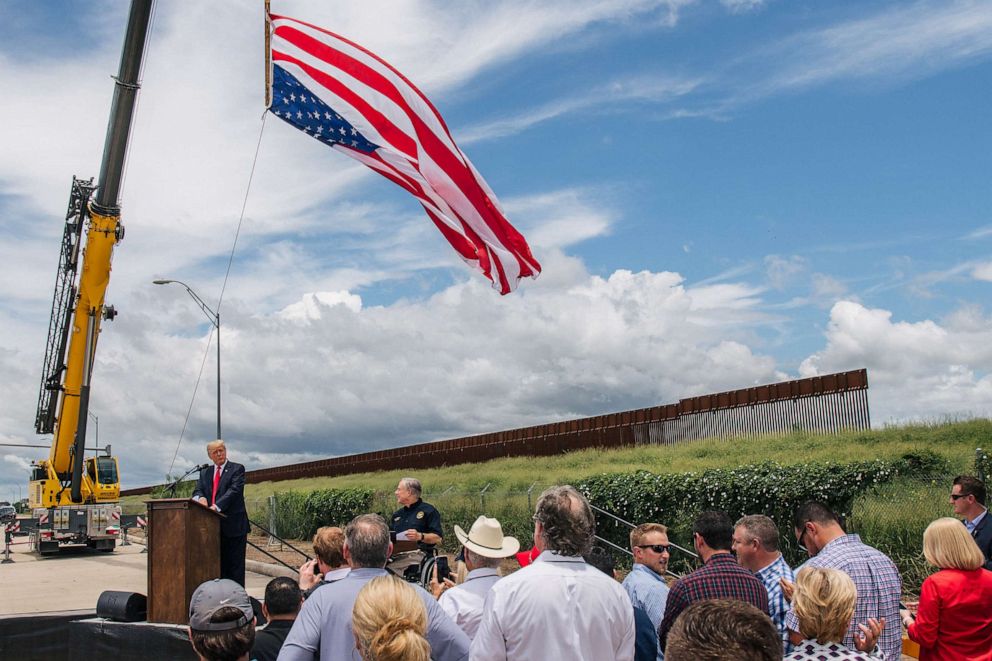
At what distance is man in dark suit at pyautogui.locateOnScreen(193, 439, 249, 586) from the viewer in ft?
30.8

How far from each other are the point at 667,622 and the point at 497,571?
104 cm

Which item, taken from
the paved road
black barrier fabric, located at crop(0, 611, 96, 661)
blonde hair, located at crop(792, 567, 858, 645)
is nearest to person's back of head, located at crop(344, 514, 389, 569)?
blonde hair, located at crop(792, 567, 858, 645)

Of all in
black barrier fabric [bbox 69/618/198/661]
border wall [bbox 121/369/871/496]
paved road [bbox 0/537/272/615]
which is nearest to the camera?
black barrier fabric [bbox 69/618/198/661]

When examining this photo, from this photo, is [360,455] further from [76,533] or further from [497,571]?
[497,571]

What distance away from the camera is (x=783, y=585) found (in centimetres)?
504

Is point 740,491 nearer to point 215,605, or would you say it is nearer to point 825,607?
point 825,607

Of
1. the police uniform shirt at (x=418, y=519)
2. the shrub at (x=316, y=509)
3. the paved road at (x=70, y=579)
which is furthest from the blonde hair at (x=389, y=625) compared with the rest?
the shrub at (x=316, y=509)

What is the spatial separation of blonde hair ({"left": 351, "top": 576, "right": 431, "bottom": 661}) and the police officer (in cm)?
566

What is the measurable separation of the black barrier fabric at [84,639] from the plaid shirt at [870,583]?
216 inches

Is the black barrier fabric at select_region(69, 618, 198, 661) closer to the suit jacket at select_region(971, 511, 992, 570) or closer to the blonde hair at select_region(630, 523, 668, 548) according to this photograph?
the blonde hair at select_region(630, 523, 668, 548)

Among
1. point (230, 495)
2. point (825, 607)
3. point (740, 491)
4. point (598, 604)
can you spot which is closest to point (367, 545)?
point (598, 604)

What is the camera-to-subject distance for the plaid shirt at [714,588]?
457 centimetres

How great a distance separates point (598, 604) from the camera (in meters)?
3.97

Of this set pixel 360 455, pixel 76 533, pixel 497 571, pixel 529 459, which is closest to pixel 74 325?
pixel 76 533
